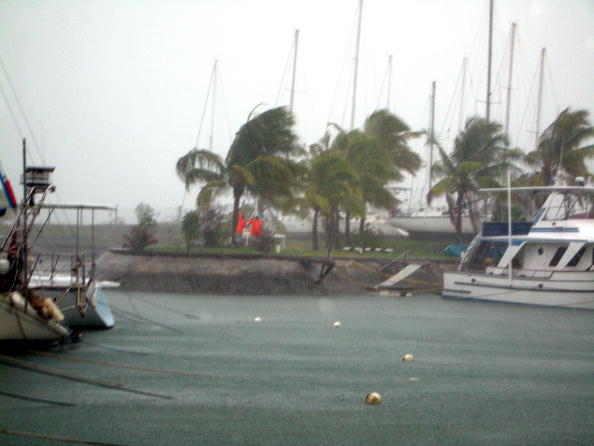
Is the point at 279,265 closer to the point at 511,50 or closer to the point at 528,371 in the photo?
the point at 528,371

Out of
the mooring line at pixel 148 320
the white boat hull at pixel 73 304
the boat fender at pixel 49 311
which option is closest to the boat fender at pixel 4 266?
the boat fender at pixel 49 311

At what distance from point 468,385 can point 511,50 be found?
44413 millimetres

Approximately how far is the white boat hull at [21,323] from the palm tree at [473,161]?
3107 centimetres

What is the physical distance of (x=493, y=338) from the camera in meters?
22.4

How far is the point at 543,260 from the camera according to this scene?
107 feet

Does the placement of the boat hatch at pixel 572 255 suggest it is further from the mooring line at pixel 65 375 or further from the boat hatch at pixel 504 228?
the mooring line at pixel 65 375

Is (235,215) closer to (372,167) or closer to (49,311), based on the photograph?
(372,167)

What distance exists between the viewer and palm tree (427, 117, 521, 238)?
4428cm

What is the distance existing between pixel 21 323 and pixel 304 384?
638 centimetres

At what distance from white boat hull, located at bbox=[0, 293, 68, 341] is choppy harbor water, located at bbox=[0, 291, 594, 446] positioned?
1.59ft

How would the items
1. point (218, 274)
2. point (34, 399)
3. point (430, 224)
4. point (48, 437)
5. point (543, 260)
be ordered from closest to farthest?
1. point (48, 437)
2. point (34, 399)
3. point (543, 260)
4. point (218, 274)
5. point (430, 224)

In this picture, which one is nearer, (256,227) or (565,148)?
(256,227)

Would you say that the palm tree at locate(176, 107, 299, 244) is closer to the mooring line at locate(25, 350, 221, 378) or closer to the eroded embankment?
the eroded embankment

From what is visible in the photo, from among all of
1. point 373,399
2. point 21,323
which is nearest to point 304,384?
A: point 373,399
